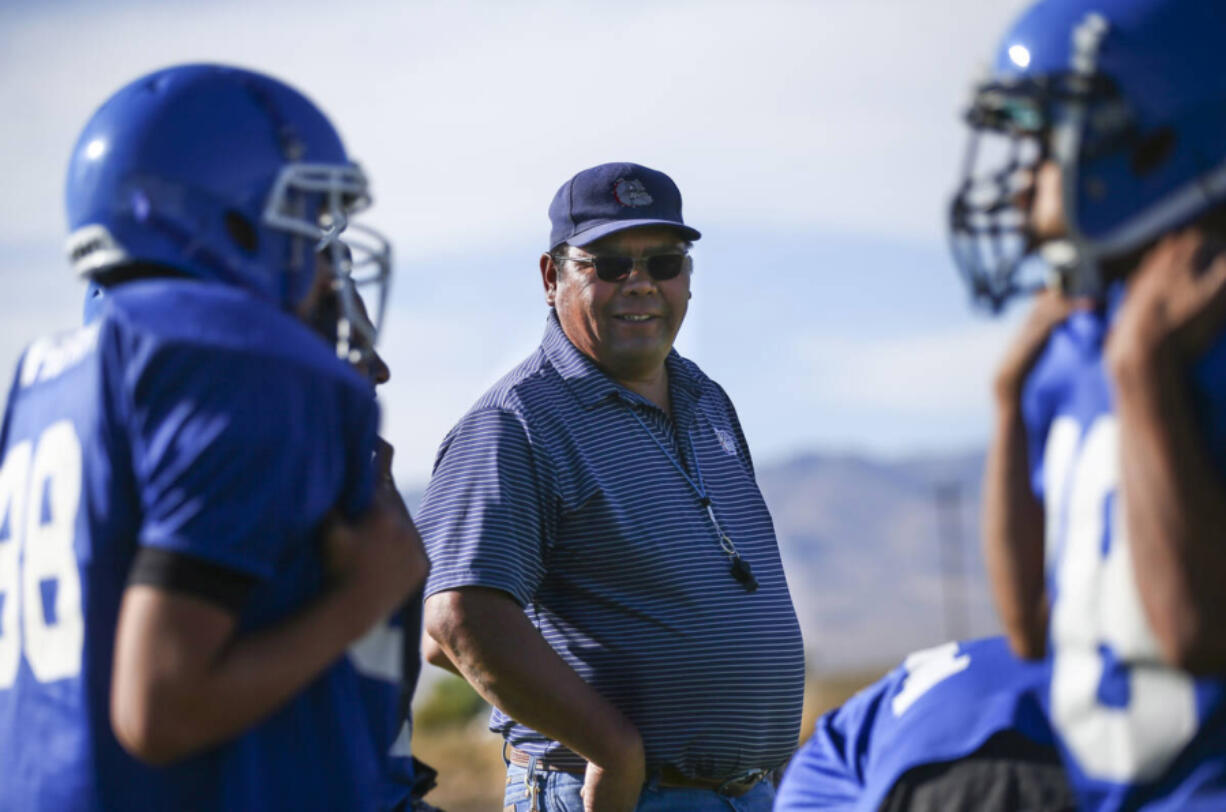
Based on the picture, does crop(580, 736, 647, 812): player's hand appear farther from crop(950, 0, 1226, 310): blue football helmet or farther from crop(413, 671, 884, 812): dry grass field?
crop(413, 671, 884, 812): dry grass field

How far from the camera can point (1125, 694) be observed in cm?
210

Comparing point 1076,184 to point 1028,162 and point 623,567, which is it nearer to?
point 1028,162

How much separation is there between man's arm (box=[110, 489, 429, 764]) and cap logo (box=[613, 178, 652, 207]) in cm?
190

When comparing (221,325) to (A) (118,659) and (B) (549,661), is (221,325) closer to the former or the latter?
(A) (118,659)

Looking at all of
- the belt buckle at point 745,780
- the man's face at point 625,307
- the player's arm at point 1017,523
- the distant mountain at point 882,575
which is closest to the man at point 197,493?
the player's arm at point 1017,523

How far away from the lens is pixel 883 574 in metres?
155

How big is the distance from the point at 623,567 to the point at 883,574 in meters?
155

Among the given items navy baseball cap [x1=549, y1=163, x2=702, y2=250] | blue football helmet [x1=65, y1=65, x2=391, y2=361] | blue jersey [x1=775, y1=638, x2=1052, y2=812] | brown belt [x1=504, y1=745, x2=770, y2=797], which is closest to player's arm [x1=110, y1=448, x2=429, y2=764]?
blue football helmet [x1=65, y1=65, x2=391, y2=361]

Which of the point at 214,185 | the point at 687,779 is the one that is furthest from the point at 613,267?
the point at 214,185

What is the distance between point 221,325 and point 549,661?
1.49 meters

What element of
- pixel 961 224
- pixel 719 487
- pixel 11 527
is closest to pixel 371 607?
pixel 11 527

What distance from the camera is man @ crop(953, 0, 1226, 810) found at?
198 cm

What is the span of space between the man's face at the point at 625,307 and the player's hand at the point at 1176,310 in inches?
78.7

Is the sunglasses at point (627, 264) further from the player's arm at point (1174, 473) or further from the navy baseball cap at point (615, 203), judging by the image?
the player's arm at point (1174, 473)
